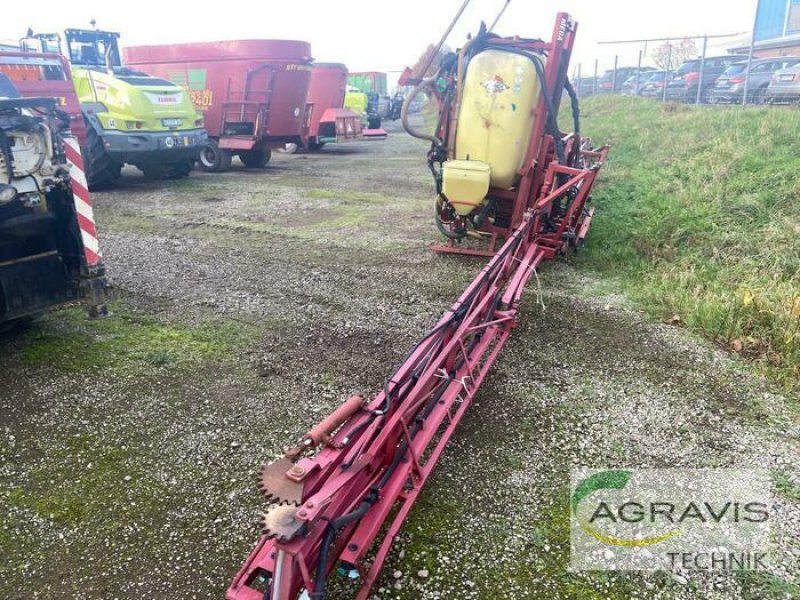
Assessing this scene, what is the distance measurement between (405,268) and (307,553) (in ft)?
13.1

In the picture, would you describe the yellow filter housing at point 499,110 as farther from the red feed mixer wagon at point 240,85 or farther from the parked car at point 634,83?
the parked car at point 634,83

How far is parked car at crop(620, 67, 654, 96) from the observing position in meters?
18.3

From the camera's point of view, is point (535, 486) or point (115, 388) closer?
point (535, 486)

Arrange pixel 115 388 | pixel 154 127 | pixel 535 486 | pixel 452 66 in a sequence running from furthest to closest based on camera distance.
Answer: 1. pixel 154 127
2. pixel 452 66
3. pixel 115 388
4. pixel 535 486

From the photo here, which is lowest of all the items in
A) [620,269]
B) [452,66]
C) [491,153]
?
[620,269]

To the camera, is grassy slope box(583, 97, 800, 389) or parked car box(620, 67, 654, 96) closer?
grassy slope box(583, 97, 800, 389)

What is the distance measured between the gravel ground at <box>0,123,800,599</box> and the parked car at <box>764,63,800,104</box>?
30.8 feet

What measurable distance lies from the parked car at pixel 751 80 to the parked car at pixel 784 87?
0.67 ft

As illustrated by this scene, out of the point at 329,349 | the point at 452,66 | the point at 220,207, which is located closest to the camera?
the point at 329,349

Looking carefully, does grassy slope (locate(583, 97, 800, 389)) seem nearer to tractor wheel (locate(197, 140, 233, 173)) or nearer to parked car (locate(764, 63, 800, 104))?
parked car (locate(764, 63, 800, 104))

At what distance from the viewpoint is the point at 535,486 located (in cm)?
277

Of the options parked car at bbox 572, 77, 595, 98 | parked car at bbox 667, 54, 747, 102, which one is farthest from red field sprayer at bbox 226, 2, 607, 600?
parked car at bbox 572, 77, 595, 98

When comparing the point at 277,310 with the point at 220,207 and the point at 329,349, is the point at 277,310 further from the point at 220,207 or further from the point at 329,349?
the point at 220,207

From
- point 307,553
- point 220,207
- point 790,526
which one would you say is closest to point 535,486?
point 790,526
